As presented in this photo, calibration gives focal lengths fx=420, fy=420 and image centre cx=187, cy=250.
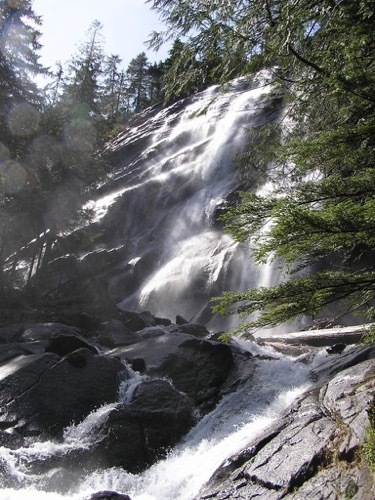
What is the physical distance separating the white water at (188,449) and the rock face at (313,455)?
75 centimetres

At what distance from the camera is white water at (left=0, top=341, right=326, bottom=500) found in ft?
23.9

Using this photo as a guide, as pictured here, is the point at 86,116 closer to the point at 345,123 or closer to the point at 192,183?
the point at 192,183

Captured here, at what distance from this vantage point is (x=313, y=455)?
5.29 meters

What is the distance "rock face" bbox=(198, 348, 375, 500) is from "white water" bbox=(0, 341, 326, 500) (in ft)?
2.45

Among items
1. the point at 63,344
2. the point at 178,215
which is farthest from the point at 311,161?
the point at 178,215

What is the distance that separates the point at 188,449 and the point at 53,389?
347 centimetres

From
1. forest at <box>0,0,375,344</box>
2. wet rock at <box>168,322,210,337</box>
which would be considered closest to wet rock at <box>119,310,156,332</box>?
wet rock at <box>168,322,210,337</box>

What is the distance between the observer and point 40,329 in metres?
14.5

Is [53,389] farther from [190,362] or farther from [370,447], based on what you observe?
[370,447]

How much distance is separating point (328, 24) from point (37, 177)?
1813 cm

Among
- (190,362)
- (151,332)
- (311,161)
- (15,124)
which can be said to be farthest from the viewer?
(15,124)

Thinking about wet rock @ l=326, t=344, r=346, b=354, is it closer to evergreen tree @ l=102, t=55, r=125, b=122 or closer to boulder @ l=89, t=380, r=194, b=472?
boulder @ l=89, t=380, r=194, b=472

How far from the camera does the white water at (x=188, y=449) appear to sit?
7.29m

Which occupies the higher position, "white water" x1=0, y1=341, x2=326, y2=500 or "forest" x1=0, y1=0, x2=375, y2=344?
"forest" x1=0, y1=0, x2=375, y2=344
